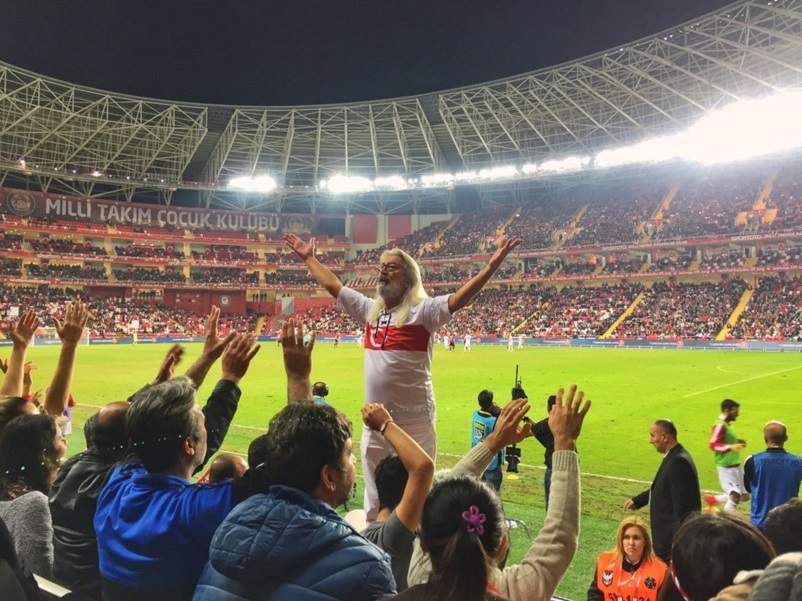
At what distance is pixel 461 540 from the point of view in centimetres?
188

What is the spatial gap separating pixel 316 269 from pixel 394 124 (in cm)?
5045

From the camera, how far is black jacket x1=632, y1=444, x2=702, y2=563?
5484 millimetres

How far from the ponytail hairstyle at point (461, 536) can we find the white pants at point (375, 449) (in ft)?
7.67

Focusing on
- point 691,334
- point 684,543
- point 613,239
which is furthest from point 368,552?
point 613,239

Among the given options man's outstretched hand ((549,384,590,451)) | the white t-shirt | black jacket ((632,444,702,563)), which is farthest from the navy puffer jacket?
black jacket ((632,444,702,563))

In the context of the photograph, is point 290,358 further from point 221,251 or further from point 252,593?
point 221,251

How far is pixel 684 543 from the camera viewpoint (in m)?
1.97

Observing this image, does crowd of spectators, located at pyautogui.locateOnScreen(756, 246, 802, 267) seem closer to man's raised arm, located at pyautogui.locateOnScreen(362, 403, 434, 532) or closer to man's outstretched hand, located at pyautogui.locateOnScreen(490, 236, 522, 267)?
man's outstretched hand, located at pyautogui.locateOnScreen(490, 236, 522, 267)

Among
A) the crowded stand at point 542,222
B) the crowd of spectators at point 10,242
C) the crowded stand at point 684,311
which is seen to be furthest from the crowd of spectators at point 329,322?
the crowd of spectators at point 10,242

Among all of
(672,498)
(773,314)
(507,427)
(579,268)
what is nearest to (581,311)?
(579,268)

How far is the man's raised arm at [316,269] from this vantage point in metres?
Answer: 5.11

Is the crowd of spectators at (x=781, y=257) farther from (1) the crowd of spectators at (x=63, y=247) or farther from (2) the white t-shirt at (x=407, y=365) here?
(1) the crowd of spectators at (x=63, y=247)

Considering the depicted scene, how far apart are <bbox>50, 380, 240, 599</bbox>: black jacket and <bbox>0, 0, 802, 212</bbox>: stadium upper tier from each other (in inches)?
1462

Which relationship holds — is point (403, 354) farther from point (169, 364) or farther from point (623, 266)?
point (623, 266)
